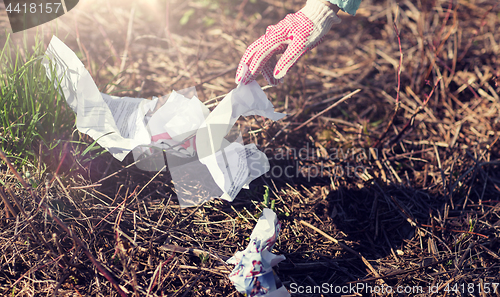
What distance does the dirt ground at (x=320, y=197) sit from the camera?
1.21 m

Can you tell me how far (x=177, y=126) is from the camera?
140 centimetres

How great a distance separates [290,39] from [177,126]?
650 millimetres

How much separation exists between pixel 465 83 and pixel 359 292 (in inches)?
64.5

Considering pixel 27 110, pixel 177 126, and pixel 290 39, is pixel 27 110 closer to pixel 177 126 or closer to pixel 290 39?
pixel 177 126

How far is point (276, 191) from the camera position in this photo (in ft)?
5.03

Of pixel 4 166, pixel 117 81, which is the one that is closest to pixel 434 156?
pixel 117 81

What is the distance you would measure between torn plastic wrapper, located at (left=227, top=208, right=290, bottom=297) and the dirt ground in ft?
0.40

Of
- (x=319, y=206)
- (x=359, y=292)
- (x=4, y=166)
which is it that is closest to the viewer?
(x=359, y=292)

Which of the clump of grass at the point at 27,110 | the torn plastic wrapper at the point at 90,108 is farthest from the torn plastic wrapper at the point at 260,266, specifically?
the clump of grass at the point at 27,110

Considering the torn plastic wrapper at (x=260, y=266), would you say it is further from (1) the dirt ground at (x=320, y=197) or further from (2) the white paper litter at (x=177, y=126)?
(2) the white paper litter at (x=177, y=126)

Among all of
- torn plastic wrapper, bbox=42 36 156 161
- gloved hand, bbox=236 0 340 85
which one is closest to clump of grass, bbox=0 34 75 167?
torn plastic wrapper, bbox=42 36 156 161

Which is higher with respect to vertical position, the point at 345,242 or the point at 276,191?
the point at 276,191

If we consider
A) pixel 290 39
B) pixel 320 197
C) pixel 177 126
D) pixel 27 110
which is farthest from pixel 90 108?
pixel 320 197

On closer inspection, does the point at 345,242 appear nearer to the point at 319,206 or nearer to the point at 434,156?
the point at 319,206
